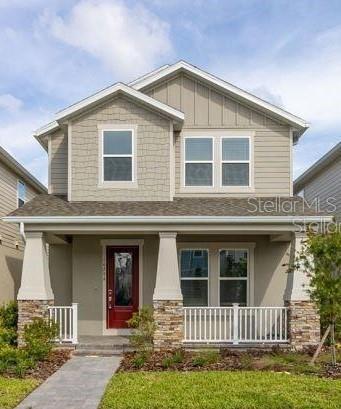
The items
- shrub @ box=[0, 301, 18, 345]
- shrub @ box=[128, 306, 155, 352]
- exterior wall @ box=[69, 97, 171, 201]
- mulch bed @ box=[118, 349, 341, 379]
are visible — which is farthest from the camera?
exterior wall @ box=[69, 97, 171, 201]

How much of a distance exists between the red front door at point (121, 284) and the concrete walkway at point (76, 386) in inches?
107

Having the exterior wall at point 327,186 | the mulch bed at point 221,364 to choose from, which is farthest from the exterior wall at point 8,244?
the exterior wall at point 327,186

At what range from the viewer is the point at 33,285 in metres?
12.9

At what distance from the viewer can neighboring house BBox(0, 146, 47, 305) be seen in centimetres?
1694

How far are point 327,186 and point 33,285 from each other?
12052mm

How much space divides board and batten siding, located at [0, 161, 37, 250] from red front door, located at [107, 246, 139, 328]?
4.15m

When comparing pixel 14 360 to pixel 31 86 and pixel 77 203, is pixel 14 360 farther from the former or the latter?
pixel 31 86

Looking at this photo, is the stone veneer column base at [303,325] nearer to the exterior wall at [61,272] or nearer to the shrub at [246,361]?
the shrub at [246,361]

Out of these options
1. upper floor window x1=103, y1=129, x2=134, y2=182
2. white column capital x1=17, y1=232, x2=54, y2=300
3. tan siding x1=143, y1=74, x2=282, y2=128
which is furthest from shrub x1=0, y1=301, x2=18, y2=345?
tan siding x1=143, y1=74, x2=282, y2=128

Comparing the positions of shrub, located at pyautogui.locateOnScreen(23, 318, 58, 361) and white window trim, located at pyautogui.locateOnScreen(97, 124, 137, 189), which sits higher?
white window trim, located at pyautogui.locateOnScreen(97, 124, 137, 189)

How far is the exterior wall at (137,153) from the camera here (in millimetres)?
14305

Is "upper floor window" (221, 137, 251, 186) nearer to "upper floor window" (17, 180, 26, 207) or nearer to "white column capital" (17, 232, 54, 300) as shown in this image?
"white column capital" (17, 232, 54, 300)

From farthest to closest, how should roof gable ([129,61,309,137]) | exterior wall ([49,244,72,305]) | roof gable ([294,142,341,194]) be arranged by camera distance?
1. roof gable ([294,142,341,194])
2. exterior wall ([49,244,72,305])
3. roof gable ([129,61,309,137])

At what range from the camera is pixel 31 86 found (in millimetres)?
16766
